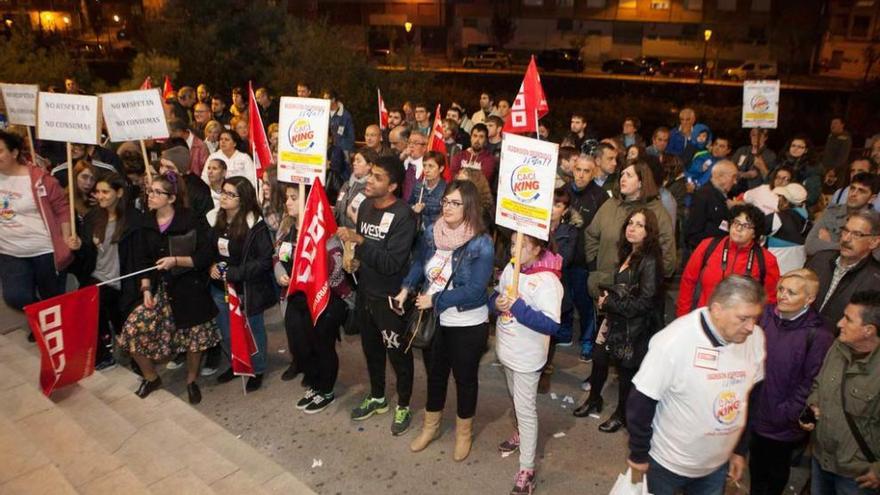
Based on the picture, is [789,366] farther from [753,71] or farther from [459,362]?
[753,71]

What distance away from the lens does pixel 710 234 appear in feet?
21.3

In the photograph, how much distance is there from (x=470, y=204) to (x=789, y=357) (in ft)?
7.45

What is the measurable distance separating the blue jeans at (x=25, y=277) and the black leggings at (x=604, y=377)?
5182 millimetres

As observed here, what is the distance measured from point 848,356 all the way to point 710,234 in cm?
300

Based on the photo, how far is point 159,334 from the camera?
5500mm

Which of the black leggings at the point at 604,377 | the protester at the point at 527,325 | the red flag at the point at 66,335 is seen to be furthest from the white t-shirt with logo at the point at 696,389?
the red flag at the point at 66,335

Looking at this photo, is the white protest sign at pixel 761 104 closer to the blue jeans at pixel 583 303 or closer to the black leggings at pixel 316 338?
the blue jeans at pixel 583 303

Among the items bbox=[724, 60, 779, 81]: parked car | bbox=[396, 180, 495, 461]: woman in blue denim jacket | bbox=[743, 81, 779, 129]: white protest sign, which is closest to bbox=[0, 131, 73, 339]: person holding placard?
bbox=[396, 180, 495, 461]: woman in blue denim jacket

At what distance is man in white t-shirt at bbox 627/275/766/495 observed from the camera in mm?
3086

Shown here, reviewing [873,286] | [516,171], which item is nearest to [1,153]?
[516,171]

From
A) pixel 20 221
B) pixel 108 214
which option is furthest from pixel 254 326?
pixel 20 221

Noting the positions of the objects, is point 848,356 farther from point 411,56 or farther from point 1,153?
point 411,56

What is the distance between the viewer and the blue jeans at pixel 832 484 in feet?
12.0

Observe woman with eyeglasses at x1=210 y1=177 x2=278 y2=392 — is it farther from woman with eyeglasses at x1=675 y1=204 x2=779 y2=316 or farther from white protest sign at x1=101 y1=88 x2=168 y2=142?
woman with eyeglasses at x1=675 y1=204 x2=779 y2=316
